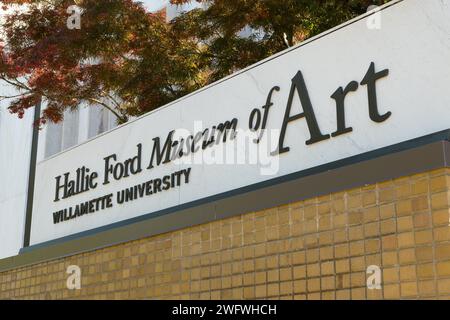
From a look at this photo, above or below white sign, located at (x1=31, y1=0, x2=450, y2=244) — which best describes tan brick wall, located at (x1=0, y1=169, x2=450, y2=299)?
below

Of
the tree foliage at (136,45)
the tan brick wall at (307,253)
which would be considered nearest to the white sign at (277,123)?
the tan brick wall at (307,253)

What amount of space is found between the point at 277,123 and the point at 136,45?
A: 13.1 ft

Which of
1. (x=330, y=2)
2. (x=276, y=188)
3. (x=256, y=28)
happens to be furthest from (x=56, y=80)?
(x=276, y=188)

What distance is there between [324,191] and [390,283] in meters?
0.99

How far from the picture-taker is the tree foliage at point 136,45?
1002 cm

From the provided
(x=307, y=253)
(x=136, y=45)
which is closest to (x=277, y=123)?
(x=307, y=253)

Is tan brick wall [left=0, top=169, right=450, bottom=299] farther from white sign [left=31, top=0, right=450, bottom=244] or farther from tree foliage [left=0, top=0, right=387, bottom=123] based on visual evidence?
tree foliage [left=0, top=0, right=387, bottom=123]

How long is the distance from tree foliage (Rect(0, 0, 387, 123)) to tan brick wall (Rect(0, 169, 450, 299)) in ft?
9.20

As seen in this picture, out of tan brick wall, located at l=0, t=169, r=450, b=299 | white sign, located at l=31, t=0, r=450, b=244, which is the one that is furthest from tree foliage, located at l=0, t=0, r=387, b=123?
tan brick wall, located at l=0, t=169, r=450, b=299

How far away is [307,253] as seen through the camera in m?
6.40

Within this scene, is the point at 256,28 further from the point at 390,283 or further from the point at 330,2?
the point at 390,283

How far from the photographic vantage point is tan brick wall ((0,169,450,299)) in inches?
218

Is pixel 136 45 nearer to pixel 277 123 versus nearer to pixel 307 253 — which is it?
pixel 277 123

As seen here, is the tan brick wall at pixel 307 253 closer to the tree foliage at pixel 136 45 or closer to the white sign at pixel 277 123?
the white sign at pixel 277 123
